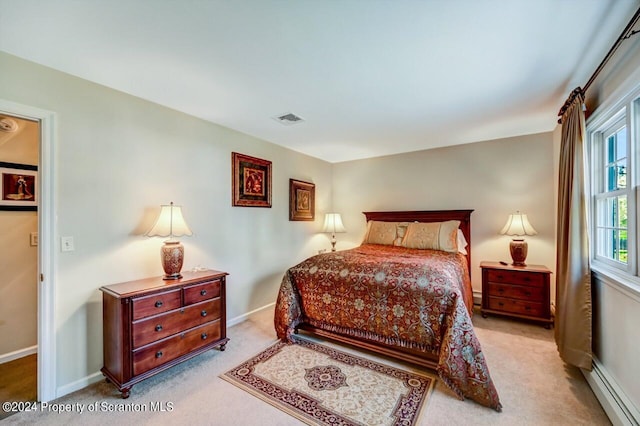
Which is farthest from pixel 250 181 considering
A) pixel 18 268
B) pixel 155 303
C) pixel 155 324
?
pixel 18 268

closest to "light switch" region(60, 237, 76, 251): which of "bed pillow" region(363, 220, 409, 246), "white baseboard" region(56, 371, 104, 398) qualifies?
"white baseboard" region(56, 371, 104, 398)

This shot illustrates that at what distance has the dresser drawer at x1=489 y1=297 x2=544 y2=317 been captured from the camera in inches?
126

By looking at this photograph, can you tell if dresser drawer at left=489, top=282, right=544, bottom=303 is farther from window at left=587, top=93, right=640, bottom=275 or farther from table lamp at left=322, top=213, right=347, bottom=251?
table lamp at left=322, top=213, right=347, bottom=251

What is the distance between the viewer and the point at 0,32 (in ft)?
5.48

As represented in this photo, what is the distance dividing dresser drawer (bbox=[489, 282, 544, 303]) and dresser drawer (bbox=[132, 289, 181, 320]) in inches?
140

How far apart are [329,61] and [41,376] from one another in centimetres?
308

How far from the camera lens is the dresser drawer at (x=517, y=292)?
319 cm

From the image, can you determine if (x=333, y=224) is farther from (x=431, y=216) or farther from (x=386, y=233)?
(x=431, y=216)

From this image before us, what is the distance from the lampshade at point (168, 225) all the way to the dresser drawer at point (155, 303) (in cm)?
52

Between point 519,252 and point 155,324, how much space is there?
13.2ft

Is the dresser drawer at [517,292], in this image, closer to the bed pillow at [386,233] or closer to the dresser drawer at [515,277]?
the dresser drawer at [515,277]

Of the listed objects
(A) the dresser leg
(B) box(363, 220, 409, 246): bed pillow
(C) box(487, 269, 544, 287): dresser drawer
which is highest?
(B) box(363, 220, 409, 246): bed pillow

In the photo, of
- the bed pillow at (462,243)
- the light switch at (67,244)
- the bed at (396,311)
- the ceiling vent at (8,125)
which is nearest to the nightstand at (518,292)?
the bed pillow at (462,243)

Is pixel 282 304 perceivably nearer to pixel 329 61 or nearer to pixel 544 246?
pixel 329 61
